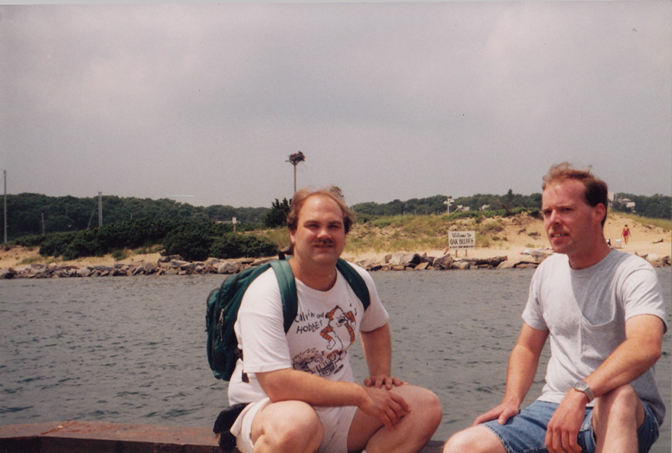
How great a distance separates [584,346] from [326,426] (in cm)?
101

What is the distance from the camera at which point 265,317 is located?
2129 millimetres

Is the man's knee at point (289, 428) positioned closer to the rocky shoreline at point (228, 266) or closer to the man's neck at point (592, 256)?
the man's neck at point (592, 256)

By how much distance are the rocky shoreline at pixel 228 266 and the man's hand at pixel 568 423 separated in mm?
23202

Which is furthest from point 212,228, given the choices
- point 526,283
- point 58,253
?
point 526,283

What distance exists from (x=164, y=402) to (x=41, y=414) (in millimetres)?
1475

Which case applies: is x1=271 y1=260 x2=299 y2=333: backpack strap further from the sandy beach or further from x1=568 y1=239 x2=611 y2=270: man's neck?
the sandy beach

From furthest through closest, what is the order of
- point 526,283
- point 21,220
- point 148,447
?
point 21,220 < point 526,283 < point 148,447

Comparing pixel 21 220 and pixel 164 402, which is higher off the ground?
pixel 21 220

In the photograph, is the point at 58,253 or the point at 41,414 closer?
the point at 41,414

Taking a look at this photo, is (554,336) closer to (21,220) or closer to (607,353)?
(607,353)

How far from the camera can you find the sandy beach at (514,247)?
93.9 feet

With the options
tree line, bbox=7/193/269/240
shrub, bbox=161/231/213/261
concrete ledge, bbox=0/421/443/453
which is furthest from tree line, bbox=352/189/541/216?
concrete ledge, bbox=0/421/443/453

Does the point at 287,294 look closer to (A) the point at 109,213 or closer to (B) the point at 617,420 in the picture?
(B) the point at 617,420

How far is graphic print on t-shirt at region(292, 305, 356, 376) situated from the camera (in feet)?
7.47
